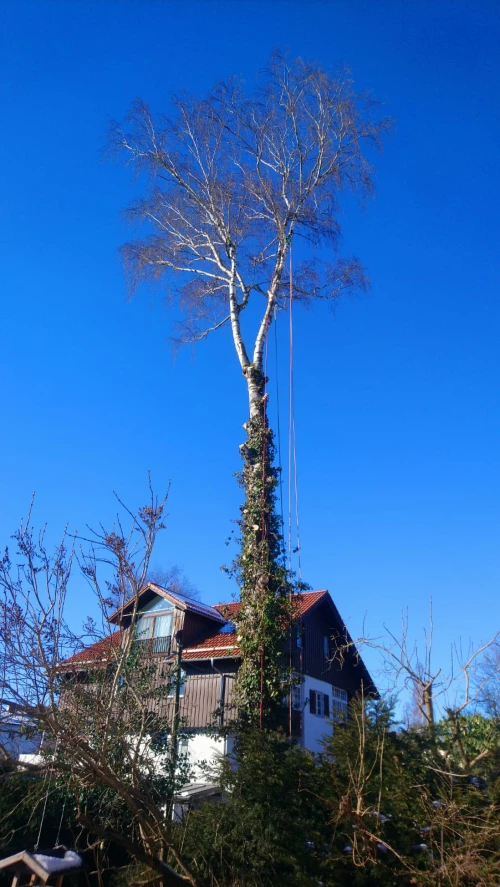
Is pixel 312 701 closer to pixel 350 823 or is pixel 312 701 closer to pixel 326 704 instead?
pixel 326 704

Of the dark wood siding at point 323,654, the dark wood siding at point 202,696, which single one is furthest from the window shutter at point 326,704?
the dark wood siding at point 202,696

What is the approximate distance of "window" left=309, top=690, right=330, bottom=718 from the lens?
18484 mm

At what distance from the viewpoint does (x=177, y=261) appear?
1554 cm

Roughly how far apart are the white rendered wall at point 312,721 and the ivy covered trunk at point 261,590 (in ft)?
25.8

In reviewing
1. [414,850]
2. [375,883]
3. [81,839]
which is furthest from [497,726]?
[81,839]

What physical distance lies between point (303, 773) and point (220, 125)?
1357cm

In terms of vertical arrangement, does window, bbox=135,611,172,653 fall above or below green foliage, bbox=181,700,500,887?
above

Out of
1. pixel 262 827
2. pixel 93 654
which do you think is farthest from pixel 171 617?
pixel 262 827

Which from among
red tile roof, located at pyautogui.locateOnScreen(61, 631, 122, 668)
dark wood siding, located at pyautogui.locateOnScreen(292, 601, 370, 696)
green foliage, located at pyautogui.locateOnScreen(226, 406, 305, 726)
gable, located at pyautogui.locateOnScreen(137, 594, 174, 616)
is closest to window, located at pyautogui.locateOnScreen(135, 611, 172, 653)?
gable, located at pyautogui.locateOnScreen(137, 594, 174, 616)

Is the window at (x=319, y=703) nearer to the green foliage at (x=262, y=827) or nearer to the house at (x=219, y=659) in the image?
the house at (x=219, y=659)

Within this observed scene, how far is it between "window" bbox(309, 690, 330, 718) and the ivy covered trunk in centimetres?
939

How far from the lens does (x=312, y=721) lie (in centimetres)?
1822

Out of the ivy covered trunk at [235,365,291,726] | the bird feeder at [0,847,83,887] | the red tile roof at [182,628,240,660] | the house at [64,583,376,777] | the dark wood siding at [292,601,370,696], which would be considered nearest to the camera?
the bird feeder at [0,847,83,887]

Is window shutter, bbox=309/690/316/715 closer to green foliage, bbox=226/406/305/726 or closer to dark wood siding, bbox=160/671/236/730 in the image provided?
dark wood siding, bbox=160/671/236/730
